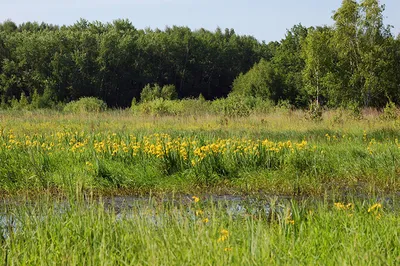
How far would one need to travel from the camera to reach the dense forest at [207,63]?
115ft

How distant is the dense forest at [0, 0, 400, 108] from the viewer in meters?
35.0

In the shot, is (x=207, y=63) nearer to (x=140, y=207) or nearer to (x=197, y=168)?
(x=197, y=168)

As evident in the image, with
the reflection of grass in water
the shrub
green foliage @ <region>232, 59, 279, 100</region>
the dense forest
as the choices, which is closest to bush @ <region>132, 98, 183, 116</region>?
the shrub

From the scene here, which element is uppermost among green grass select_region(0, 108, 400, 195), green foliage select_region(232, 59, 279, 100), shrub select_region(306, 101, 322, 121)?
green foliage select_region(232, 59, 279, 100)

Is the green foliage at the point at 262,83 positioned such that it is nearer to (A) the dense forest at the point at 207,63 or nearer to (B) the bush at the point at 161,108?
(A) the dense forest at the point at 207,63

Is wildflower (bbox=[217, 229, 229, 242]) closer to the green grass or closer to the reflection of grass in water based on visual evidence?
the reflection of grass in water

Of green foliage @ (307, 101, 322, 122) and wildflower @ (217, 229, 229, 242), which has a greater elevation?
wildflower @ (217, 229, 229, 242)

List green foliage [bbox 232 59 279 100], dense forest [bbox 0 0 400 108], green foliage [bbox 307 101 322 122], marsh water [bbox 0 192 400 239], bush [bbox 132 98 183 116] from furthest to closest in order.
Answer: green foliage [bbox 232 59 279 100] < dense forest [bbox 0 0 400 108] < bush [bbox 132 98 183 116] < green foliage [bbox 307 101 322 122] < marsh water [bbox 0 192 400 239]

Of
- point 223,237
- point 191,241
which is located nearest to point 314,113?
point 223,237

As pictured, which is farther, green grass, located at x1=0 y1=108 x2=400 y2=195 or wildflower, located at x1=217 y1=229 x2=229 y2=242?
green grass, located at x1=0 y1=108 x2=400 y2=195

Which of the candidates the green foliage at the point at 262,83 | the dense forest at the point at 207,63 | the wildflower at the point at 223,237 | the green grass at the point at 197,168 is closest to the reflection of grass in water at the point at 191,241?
the wildflower at the point at 223,237

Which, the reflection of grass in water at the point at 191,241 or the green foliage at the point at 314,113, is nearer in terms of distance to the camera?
the reflection of grass in water at the point at 191,241

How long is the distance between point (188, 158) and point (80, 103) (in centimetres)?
2335

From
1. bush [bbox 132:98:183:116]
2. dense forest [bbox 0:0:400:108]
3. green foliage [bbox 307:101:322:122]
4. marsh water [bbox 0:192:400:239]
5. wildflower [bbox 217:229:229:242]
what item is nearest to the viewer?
wildflower [bbox 217:229:229:242]
